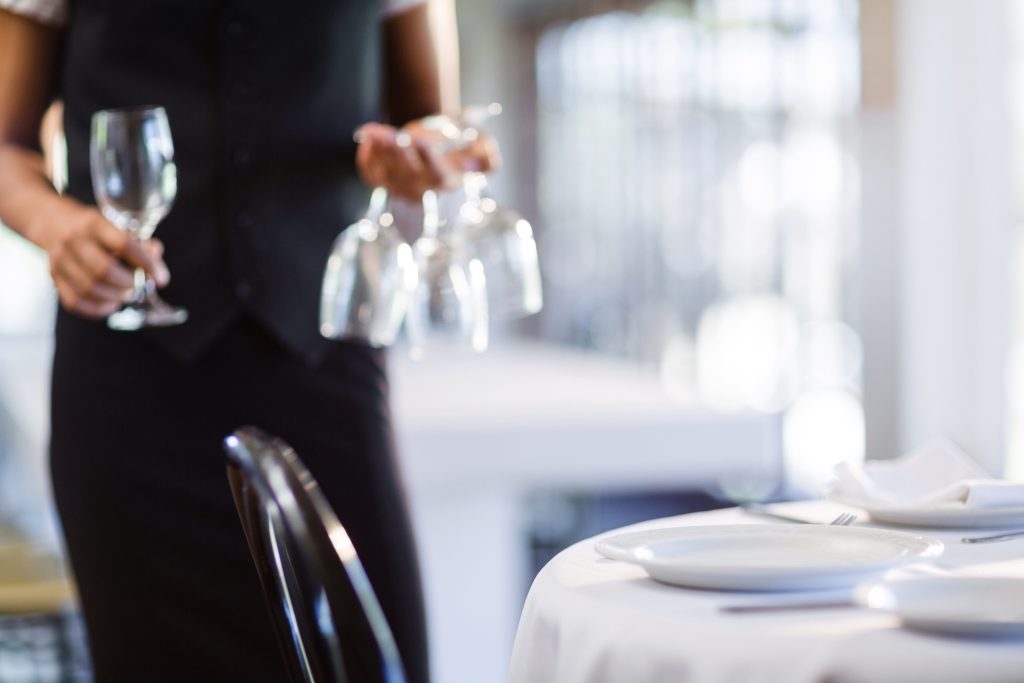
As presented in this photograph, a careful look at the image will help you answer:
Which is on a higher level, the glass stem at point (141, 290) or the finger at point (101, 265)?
the finger at point (101, 265)

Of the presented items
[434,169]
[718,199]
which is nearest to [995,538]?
[434,169]

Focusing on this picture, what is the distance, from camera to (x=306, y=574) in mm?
820

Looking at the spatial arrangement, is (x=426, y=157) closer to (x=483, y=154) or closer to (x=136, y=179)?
(x=483, y=154)

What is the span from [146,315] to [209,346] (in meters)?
0.14

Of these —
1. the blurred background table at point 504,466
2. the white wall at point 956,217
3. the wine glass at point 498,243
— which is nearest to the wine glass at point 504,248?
the wine glass at point 498,243

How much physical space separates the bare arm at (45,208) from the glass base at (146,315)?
5 cm

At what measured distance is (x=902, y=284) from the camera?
468cm

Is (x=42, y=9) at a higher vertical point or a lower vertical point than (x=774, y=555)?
higher

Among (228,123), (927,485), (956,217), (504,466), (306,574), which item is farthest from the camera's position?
(956,217)

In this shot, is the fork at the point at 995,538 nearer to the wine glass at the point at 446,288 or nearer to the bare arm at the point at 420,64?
the wine glass at the point at 446,288

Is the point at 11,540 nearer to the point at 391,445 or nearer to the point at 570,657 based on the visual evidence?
the point at 391,445

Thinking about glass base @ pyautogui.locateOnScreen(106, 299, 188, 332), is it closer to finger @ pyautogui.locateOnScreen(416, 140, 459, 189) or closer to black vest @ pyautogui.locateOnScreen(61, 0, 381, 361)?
black vest @ pyautogui.locateOnScreen(61, 0, 381, 361)

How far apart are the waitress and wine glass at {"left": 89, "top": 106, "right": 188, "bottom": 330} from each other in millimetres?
114

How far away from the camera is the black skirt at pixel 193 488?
5.27 feet
